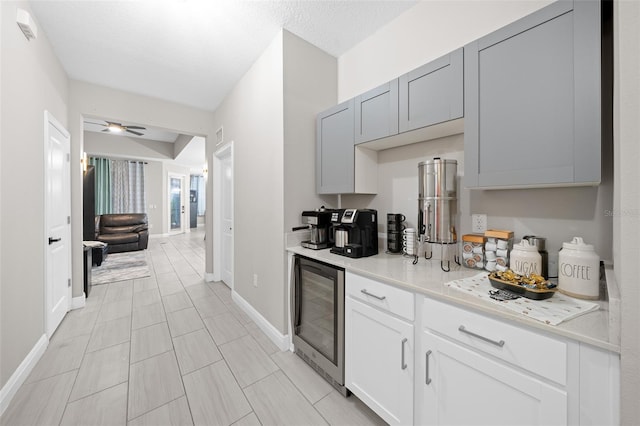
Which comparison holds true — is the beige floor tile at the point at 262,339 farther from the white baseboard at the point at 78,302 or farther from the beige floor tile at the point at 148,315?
the white baseboard at the point at 78,302

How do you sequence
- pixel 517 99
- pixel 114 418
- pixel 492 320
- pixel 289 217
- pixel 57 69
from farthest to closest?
pixel 57 69 → pixel 289 217 → pixel 114 418 → pixel 517 99 → pixel 492 320

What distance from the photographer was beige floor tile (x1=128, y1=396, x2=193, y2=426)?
1411 mm

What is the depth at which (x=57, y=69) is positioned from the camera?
253 centimetres

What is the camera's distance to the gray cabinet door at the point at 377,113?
66.2 inches

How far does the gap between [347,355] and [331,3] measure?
2585 millimetres

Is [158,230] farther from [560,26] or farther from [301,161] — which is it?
[560,26]

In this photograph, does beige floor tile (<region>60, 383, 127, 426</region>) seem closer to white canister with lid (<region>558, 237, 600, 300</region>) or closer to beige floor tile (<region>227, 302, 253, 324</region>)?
beige floor tile (<region>227, 302, 253, 324</region>)

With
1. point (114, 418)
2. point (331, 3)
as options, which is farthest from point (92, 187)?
Result: point (331, 3)

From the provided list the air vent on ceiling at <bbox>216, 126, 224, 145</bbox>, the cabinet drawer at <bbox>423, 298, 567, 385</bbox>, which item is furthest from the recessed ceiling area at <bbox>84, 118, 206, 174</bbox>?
the cabinet drawer at <bbox>423, 298, 567, 385</bbox>

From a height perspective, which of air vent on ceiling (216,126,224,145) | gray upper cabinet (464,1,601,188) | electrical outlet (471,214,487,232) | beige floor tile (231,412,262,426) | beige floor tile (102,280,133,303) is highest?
air vent on ceiling (216,126,224,145)

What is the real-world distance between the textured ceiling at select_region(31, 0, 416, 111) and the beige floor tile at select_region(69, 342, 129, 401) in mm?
2850

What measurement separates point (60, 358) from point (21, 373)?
0.31m

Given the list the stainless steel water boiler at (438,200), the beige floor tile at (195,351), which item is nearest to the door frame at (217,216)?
the beige floor tile at (195,351)

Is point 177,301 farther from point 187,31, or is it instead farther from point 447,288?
point 447,288
